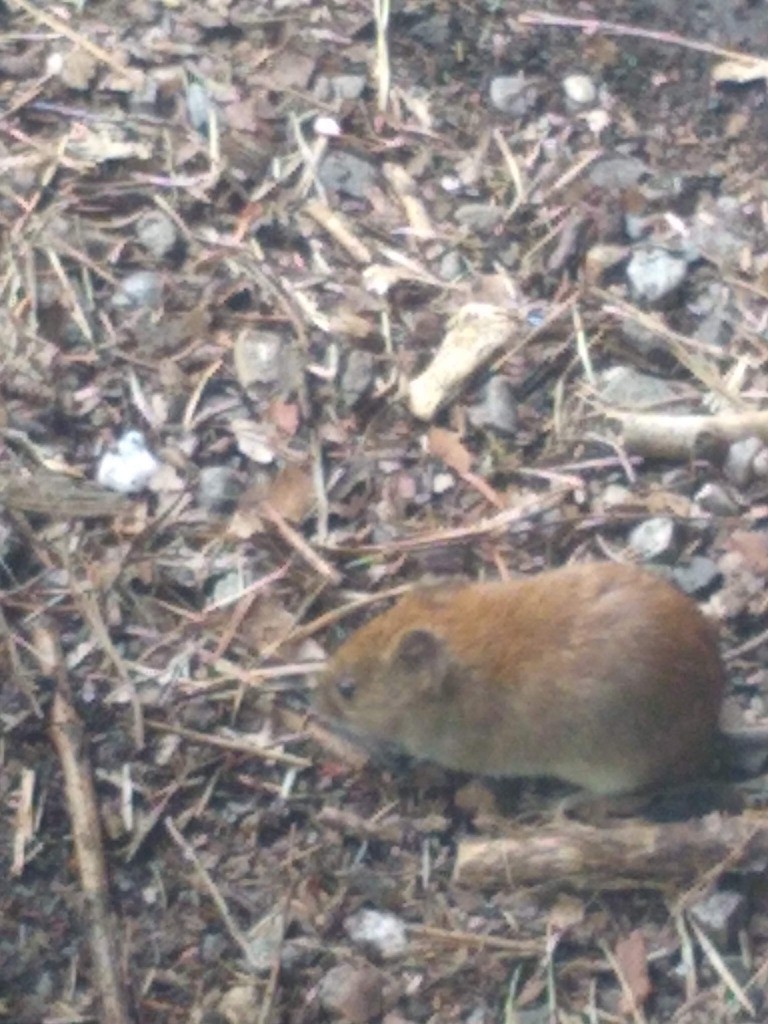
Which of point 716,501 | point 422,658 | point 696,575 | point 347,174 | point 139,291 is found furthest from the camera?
point 347,174

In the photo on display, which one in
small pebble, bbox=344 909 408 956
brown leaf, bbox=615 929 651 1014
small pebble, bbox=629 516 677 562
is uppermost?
small pebble, bbox=629 516 677 562

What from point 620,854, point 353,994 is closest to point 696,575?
point 620,854

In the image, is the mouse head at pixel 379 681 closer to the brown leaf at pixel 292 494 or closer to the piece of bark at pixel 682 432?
the brown leaf at pixel 292 494

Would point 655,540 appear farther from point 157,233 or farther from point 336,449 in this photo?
point 157,233

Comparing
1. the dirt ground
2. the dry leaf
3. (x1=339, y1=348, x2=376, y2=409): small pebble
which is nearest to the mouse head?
the dirt ground

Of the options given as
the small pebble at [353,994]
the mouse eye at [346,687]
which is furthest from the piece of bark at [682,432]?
the small pebble at [353,994]

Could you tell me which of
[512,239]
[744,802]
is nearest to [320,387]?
[512,239]

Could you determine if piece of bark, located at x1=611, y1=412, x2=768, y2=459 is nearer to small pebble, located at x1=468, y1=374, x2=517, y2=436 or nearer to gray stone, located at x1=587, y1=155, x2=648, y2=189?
small pebble, located at x1=468, y1=374, x2=517, y2=436
